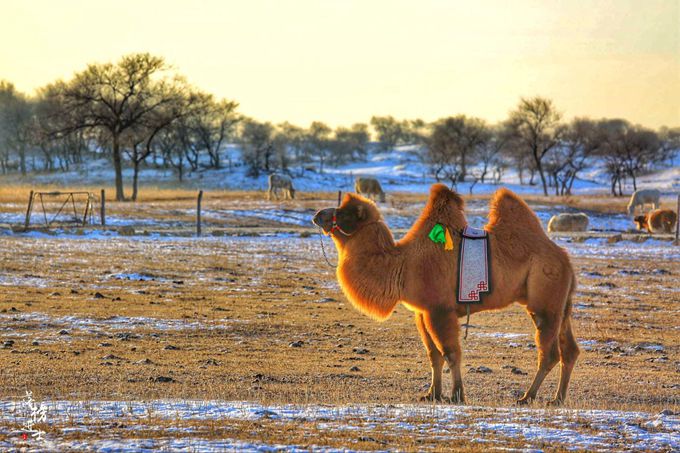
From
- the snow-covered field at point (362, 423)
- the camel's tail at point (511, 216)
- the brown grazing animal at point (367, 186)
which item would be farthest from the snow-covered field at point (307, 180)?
the snow-covered field at point (362, 423)

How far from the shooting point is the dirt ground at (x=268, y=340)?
9.02 metres

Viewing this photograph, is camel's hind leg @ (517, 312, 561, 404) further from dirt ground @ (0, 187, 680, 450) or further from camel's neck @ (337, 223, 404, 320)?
camel's neck @ (337, 223, 404, 320)

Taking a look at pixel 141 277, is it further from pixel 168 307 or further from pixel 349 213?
pixel 349 213

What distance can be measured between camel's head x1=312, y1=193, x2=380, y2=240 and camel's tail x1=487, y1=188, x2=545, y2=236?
142 centimetres

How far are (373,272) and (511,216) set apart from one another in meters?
1.77

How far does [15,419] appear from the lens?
21.1 ft

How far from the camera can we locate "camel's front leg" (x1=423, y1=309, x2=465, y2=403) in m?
8.54

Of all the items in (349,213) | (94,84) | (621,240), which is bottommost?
(621,240)

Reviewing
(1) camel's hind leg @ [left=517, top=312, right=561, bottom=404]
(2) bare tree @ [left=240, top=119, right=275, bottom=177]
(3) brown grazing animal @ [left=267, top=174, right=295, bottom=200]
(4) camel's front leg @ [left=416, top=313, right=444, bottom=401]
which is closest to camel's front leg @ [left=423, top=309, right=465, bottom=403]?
(4) camel's front leg @ [left=416, top=313, right=444, bottom=401]

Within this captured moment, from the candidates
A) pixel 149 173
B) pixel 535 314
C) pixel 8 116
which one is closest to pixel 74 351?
pixel 535 314

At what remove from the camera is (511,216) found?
9.37 m

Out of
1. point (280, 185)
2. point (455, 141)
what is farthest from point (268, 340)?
point (455, 141)

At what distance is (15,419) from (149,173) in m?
86.7

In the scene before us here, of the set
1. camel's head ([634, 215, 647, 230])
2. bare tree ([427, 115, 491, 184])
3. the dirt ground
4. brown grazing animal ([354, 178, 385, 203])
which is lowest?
camel's head ([634, 215, 647, 230])
